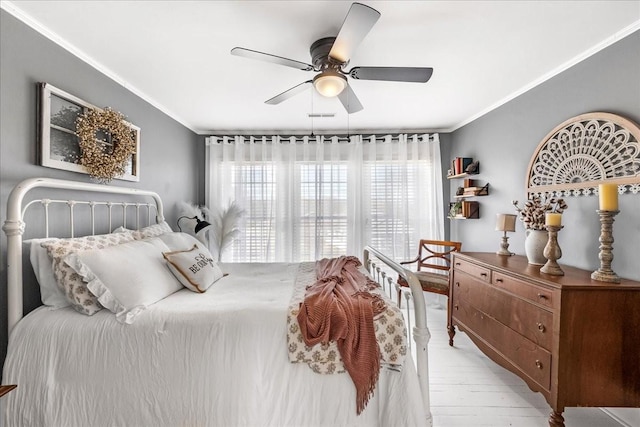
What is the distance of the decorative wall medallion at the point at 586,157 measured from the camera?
1848 mm

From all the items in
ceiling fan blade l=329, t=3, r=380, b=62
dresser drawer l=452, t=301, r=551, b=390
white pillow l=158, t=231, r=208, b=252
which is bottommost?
dresser drawer l=452, t=301, r=551, b=390

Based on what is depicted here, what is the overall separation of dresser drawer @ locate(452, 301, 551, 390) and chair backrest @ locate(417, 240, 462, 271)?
3.12 ft

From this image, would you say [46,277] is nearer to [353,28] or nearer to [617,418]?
[353,28]

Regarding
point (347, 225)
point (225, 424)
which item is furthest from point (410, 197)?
point (225, 424)

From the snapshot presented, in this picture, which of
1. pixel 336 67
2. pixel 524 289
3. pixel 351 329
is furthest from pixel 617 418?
pixel 336 67

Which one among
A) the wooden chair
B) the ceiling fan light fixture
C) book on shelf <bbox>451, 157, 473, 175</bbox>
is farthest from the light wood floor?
the ceiling fan light fixture

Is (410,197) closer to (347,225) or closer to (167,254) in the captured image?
(347,225)

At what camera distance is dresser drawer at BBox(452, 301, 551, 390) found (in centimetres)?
176

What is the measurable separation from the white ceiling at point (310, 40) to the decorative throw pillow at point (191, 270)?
1.48 meters

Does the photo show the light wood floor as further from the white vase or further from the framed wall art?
the framed wall art

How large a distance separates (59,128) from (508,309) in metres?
3.35

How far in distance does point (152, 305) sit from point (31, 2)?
1824mm

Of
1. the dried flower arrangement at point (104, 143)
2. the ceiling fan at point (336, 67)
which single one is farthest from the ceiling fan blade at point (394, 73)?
the dried flower arrangement at point (104, 143)

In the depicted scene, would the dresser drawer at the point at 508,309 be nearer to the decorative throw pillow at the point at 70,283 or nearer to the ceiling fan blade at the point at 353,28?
the ceiling fan blade at the point at 353,28
